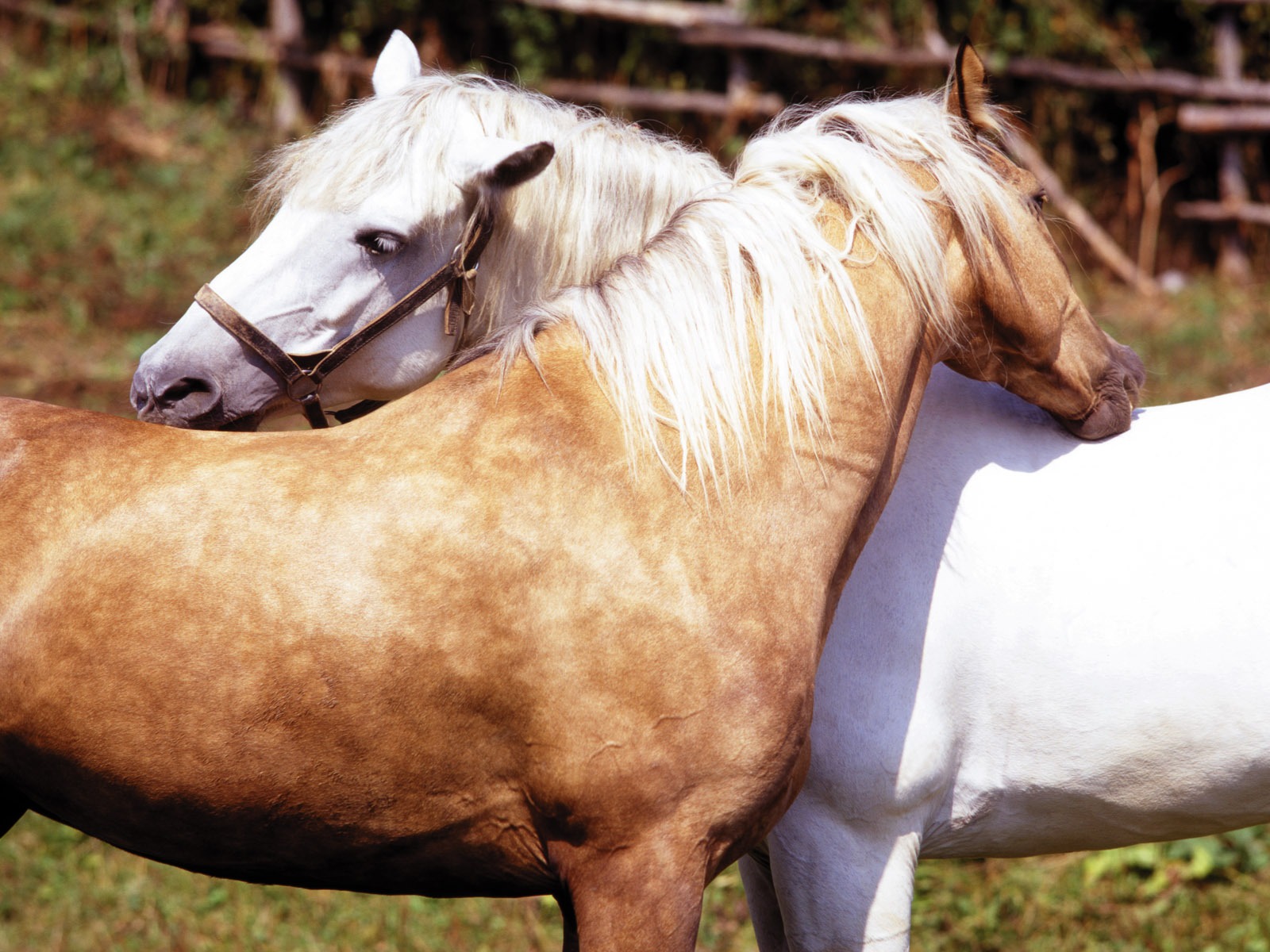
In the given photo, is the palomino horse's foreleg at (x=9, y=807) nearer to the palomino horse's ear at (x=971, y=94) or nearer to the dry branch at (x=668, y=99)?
the palomino horse's ear at (x=971, y=94)

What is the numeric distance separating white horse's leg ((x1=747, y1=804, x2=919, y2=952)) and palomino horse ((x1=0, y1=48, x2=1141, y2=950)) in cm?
30

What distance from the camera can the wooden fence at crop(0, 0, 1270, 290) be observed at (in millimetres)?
7461

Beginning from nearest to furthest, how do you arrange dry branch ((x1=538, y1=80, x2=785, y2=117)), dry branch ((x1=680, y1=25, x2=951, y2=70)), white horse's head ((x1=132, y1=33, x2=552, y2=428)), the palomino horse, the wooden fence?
1. the palomino horse
2. white horse's head ((x1=132, y1=33, x2=552, y2=428))
3. the wooden fence
4. dry branch ((x1=680, y1=25, x2=951, y2=70))
5. dry branch ((x1=538, y1=80, x2=785, y2=117))

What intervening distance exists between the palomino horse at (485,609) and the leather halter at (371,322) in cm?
43

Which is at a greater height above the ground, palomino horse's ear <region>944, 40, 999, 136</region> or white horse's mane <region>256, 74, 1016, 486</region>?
palomino horse's ear <region>944, 40, 999, 136</region>

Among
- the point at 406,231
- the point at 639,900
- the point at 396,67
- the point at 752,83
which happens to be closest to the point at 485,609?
the point at 639,900

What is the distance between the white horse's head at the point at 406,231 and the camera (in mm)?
1876

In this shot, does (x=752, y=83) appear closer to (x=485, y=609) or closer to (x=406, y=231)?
(x=406, y=231)

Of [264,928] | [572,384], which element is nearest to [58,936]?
[264,928]

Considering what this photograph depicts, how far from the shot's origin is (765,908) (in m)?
2.04

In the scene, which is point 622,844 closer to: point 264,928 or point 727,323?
point 727,323

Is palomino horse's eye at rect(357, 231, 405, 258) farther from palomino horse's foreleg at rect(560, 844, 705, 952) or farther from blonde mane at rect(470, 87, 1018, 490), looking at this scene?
palomino horse's foreleg at rect(560, 844, 705, 952)

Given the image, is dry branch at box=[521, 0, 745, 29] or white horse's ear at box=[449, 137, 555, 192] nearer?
white horse's ear at box=[449, 137, 555, 192]

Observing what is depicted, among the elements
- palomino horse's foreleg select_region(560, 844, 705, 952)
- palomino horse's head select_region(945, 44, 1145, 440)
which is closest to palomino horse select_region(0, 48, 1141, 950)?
palomino horse's foreleg select_region(560, 844, 705, 952)
